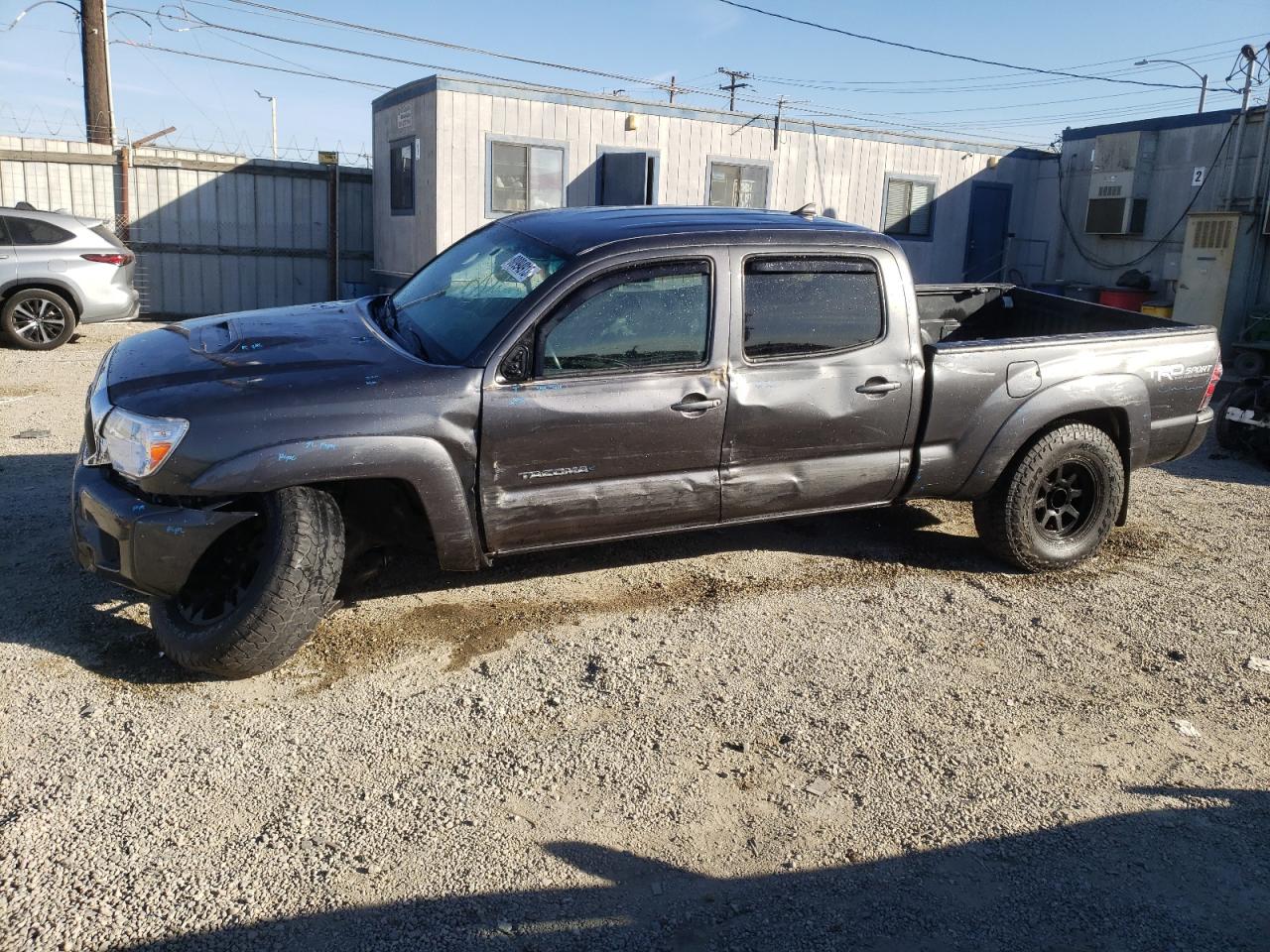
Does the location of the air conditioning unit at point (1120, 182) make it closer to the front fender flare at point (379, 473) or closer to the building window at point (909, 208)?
the building window at point (909, 208)

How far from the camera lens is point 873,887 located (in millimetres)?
2996

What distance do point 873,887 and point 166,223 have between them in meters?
16.1

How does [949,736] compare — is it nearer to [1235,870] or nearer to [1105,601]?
[1235,870]

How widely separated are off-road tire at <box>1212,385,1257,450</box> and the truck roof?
4950mm

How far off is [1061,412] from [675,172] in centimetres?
1129

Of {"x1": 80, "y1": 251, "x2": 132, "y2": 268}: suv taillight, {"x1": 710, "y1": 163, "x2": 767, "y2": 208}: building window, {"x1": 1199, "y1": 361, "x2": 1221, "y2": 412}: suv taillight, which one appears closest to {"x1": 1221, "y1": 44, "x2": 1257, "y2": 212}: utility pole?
{"x1": 710, "y1": 163, "x2": 767, "y2": 208}: building window

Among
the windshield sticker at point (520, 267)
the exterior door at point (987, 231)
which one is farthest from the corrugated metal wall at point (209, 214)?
the windshield sticker at point (520, 267)

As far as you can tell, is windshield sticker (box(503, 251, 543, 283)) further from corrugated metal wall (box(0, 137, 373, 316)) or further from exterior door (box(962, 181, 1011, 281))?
exterior door (box(962, 181, 1011, 281))

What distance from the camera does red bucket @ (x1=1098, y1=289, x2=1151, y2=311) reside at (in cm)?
1573

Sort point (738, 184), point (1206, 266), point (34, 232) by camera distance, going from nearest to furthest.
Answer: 1. point (34, 232)
2. point (1206, 266)
3. point (738, 184)

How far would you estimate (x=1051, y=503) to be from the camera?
5621mm

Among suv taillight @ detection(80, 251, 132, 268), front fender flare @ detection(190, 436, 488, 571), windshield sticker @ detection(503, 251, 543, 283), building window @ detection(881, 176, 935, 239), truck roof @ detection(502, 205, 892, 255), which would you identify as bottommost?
front fender flare @ detection(190, 436, 488, 571)

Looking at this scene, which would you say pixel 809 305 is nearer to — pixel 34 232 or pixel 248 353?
pixel 248 353

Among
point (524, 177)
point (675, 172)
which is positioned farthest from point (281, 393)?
point (675, 172)
